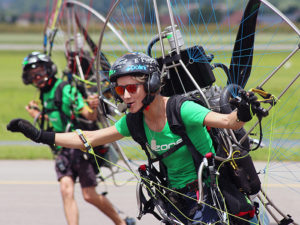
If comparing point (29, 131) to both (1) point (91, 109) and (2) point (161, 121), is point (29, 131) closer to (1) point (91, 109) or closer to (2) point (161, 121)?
(2) point (161, 121)

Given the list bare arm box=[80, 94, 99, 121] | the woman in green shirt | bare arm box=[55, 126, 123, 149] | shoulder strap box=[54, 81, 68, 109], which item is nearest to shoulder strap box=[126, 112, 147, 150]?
the woman in green shirt

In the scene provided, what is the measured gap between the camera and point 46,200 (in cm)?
719

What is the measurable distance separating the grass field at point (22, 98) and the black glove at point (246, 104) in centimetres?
86

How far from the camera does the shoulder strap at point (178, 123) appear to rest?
11.9 feet

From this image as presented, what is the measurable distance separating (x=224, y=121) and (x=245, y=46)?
3.16ft

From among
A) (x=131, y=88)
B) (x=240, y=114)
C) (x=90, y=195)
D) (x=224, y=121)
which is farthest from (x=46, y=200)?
(x=240, y=114)

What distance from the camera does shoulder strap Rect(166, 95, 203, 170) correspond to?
3.63 m

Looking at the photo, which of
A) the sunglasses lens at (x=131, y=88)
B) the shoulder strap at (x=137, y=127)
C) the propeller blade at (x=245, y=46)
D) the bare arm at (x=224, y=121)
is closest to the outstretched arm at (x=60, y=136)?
the shoulder strap at (x=137, y=127)

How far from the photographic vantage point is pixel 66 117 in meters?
6.00

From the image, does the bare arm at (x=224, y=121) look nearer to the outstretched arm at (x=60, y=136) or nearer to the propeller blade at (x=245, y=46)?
the propeller blade at (x=245, y=46)

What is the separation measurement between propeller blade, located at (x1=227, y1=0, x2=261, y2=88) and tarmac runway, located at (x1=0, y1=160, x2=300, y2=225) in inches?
96.5

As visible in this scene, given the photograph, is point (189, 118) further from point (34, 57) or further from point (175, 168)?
point (34, 57)

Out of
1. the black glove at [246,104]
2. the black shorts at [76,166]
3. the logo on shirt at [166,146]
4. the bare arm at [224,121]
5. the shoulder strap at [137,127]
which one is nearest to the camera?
the black glove at [246,104]

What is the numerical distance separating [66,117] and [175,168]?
244 centimetres
